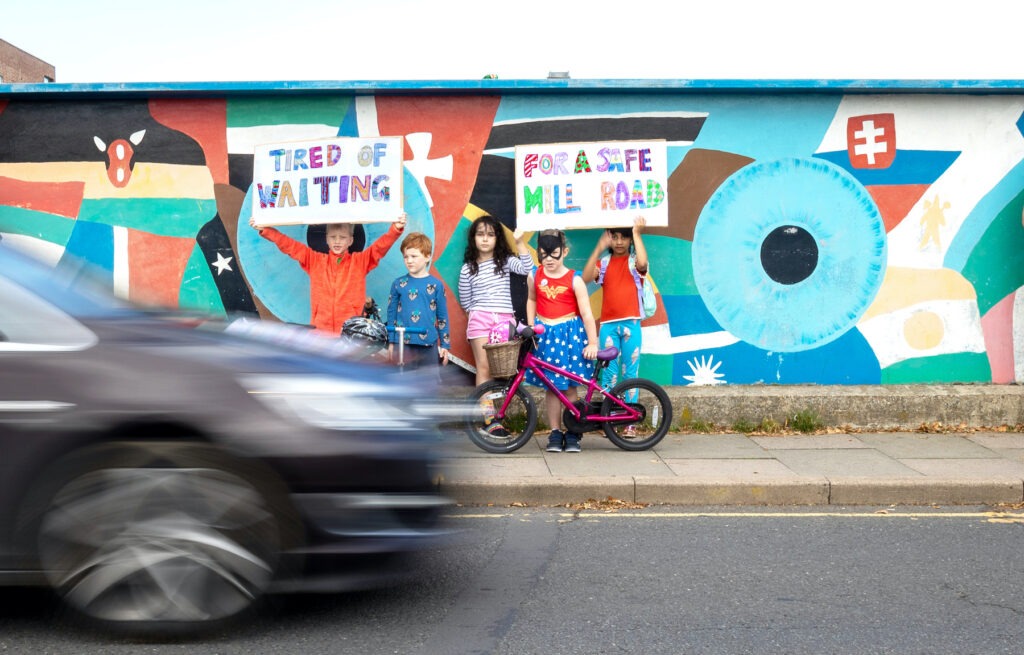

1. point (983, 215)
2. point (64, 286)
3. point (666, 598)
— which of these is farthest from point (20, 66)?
point (666, 598)

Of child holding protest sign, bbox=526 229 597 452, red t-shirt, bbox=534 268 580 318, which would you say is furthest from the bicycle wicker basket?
red t-shirt, bbox=534 268 580 318

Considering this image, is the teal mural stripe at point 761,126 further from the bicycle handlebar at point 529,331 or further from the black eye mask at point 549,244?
the bicycle handlebar at point 529,331

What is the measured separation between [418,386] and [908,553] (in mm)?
2856

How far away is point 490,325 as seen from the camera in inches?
329

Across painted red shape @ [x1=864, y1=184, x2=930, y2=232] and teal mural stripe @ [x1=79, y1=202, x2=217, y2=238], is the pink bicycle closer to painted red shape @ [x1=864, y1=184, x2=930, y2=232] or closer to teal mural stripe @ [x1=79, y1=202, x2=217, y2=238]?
painted red shape @ [x1=864, y1=184, x2=930, y2=232]

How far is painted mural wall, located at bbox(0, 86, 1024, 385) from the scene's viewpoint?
8.80 metres

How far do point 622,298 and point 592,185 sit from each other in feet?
3.18

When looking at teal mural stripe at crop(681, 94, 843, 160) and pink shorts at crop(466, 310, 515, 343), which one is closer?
pink shorts at crop(466, 310, 515, 343)

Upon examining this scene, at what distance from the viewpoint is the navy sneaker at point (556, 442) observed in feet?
25.3

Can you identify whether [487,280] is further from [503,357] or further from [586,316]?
[503,357]

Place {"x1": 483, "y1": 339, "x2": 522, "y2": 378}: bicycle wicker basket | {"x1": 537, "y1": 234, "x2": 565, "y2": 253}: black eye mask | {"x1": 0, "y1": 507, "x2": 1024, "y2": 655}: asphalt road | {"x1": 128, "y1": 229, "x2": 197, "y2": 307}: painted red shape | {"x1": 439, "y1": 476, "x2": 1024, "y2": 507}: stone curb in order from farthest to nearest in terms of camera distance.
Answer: {"x1": 128, "y1": 229, "x2": 197, "y2": 307}: painted red shape → {"x1": 537, "y1": 234, "x2": 565, "y2": 253}: black eye mask → {"x1": 483, "y1": 339, "x2": 522, "y2": 378}: bicycle wicker basket → {"x1": 439, "y1": 476, "x2": 1024, "y2": 507}: stone curb → {"x1": 0, "y1": 507, "x2": 1024, "y2": 655}: asphalt road

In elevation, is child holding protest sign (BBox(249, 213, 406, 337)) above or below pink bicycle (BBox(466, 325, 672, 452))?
above

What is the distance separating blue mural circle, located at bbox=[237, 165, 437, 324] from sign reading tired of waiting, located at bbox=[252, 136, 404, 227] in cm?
60

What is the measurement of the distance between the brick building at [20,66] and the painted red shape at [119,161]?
5006 centimetres
